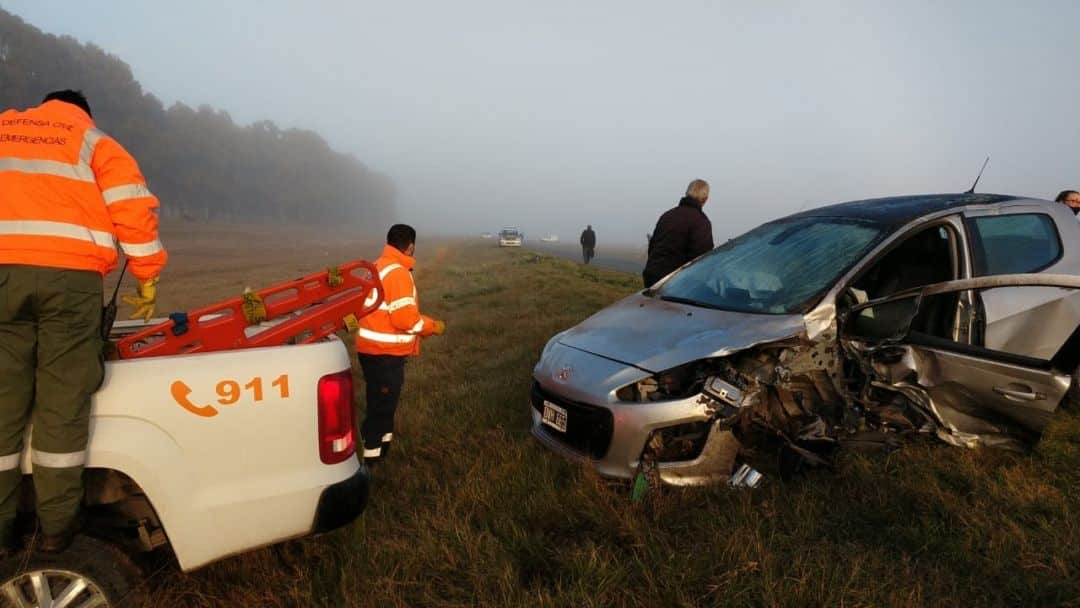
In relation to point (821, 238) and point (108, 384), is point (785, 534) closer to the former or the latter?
point (821, 238)

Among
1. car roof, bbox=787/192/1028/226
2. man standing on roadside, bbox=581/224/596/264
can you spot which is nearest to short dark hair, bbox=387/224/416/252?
car roof, bbox=787/192/1028/226

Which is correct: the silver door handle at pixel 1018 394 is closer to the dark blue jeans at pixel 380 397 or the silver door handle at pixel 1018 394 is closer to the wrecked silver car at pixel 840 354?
the wrecked silver car at pixel 840 354

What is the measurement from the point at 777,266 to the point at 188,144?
71804 mm

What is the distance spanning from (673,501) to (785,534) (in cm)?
55

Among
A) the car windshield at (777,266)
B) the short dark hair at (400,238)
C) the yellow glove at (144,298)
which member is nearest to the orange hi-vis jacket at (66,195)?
the yellow glove at (144,298)

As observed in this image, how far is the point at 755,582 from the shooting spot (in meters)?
2.20

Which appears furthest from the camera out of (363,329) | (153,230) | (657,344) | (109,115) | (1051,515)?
(109,115)

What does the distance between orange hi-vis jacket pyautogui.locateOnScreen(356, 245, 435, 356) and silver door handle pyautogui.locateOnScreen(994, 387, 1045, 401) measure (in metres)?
3.48

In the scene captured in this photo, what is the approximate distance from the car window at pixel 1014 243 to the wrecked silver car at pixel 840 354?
0.4 inches

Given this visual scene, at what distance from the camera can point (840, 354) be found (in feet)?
10.9

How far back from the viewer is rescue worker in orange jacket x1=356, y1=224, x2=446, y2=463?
148 inches

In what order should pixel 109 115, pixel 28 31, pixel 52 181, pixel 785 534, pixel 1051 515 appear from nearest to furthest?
pixel 52 181
pixel 785 534
pixel 1051 515
pixel 28 31
pixel 109 115

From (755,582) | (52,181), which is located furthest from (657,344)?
(52,181)

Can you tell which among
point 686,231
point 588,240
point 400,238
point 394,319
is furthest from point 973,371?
point 588,240
